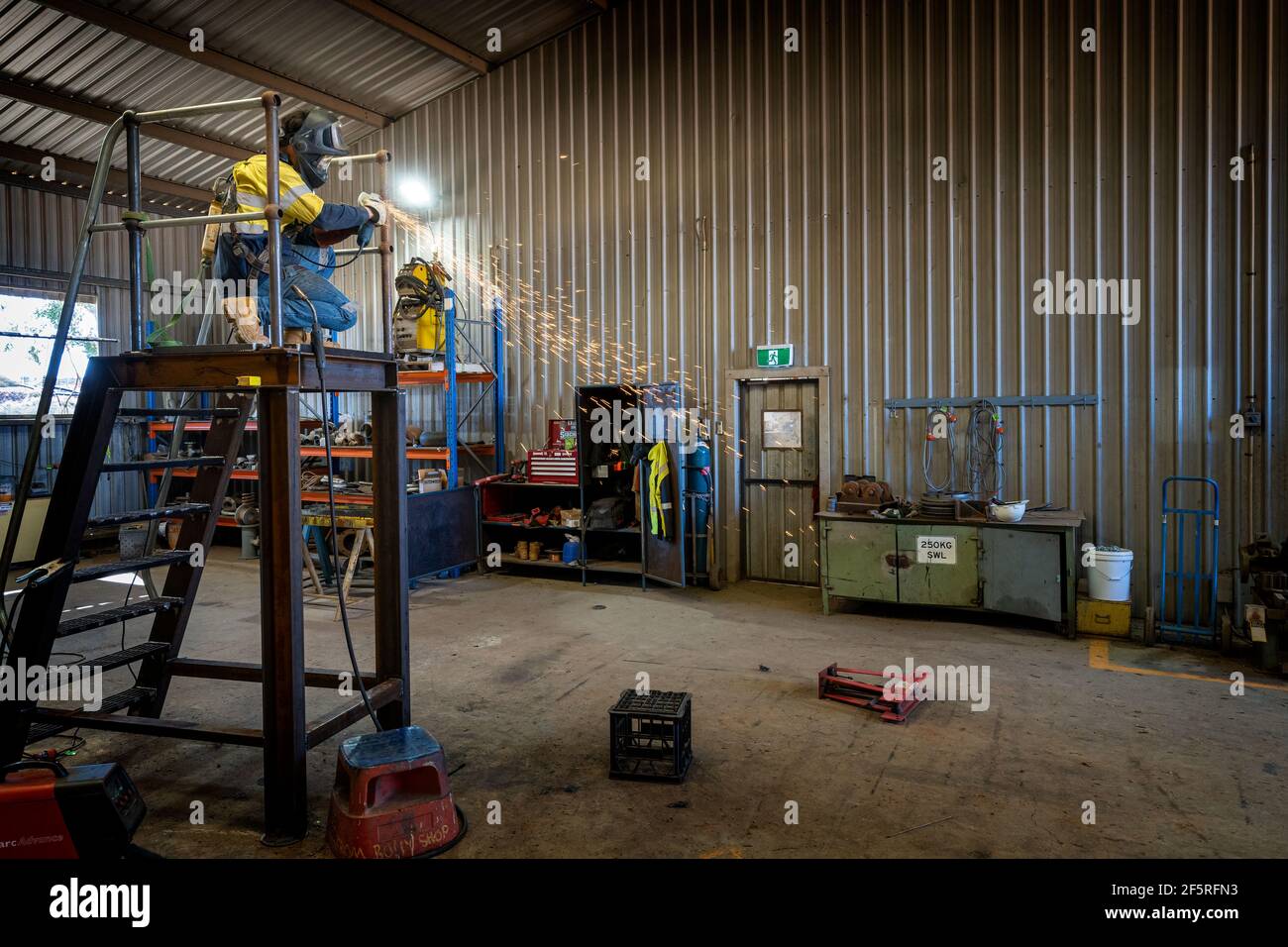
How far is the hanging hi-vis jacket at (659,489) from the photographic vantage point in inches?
344

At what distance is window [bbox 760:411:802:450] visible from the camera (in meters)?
9.01

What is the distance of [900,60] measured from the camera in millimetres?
8141

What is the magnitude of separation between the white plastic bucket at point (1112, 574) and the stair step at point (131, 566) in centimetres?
688

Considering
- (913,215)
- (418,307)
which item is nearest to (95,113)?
(418,307)

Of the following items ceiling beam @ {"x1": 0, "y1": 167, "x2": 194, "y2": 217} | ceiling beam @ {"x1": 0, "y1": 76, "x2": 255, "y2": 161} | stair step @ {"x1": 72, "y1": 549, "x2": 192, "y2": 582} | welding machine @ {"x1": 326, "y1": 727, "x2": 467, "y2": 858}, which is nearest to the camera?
welding machine @ {"x1": 326, "y1": 727, "x2": 467, "y2": 858}

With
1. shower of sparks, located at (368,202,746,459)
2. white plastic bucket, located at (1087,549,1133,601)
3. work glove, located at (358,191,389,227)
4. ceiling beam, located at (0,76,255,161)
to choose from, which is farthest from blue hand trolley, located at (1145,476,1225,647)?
ceiling beam, located at (0,76,255,161)

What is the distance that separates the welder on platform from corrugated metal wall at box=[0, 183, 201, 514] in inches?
372

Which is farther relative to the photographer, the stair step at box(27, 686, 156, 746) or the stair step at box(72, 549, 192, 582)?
the stair step at box(27, 686, 156, 746)

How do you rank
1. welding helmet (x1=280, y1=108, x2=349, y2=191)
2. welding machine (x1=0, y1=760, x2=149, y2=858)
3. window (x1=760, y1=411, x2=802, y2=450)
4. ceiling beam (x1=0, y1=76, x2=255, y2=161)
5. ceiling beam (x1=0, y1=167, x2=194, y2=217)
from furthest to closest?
ceiling beam (x1=0, y1=167, x2=194, y2=217) → ceiling beam (x1=0, y1=76, x2=255, y2=161) → window (x1=760, y1=411, x2=802, y2=450) → welding helmet (x1=280, y1=108, x2=349, y2=191) → welding machine (x1=0, y1=760, x2=149, y2=858)

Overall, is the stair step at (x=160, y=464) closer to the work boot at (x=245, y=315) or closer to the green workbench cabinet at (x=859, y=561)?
the work boot at (x=245, y=315)

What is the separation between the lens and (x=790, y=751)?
464cm

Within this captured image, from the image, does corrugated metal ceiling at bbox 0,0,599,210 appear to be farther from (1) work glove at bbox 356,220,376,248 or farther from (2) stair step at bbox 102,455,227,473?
(2) stair step at bbox 102,455,227,473

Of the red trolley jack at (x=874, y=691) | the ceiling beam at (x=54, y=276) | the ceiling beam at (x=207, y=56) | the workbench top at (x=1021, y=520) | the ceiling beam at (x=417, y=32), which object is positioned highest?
the ceiling beam at (x=417, y=32)

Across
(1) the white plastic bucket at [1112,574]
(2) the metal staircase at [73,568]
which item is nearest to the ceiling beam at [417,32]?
(2) the metal staircase at [73,568]
